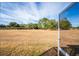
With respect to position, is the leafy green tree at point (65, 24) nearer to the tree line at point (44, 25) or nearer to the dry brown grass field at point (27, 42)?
the tree line at point (44, 25)

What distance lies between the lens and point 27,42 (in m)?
3.19

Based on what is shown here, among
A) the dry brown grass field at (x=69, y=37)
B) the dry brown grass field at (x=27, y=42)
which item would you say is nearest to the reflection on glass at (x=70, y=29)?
the dry brown grass field at (x=69, y=37)

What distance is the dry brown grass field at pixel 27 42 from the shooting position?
3.17 metres

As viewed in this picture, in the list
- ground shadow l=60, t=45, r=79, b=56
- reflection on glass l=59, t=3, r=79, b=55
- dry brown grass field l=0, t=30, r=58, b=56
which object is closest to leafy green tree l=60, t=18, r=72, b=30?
reflection on glass l=59, t=3, r=79, b=55

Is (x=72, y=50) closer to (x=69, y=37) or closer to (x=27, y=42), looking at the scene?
(x=69, y=37)

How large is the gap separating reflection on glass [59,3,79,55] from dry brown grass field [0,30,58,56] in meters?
0.12

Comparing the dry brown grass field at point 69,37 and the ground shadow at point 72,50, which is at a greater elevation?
the dry brown grass field at point 69,37

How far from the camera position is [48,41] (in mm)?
3193

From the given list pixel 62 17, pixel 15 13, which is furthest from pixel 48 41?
pixel 15 13

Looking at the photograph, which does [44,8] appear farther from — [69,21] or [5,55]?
[5,55]

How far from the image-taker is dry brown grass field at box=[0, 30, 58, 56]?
3174mm

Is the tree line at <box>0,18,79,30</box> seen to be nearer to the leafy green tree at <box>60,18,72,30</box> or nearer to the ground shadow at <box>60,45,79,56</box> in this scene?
the leafy green tree at <box>60,18,72,30</box>

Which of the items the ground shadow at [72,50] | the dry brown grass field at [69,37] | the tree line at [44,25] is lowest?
the ground shadow at [72,50]

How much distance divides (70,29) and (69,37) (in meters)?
0.10
